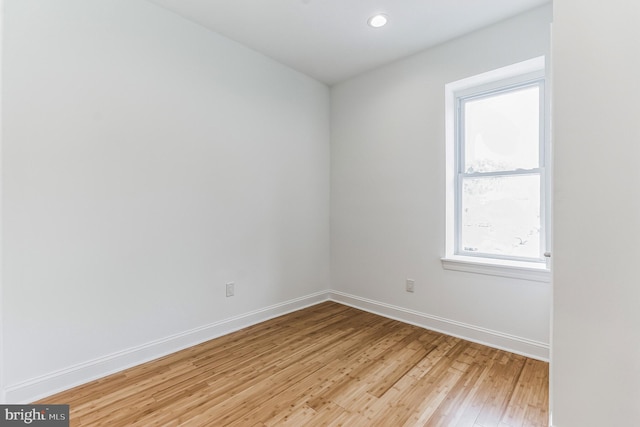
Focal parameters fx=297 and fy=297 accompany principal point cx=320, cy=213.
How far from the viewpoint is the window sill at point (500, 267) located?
Result: 7.49ft

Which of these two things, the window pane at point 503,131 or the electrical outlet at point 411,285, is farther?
the electrical outlet at point 411,285

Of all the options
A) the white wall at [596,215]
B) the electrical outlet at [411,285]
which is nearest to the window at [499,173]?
the electrical outlet at [411,285]

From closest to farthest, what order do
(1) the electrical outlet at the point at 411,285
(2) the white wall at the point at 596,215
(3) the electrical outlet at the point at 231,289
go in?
1. (2) the white wall at the point at 596,215
2. (3) the electrical outlet at the point at 231,289
3. (1) the electrical outlet at the point at 411,285

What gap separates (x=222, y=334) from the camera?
2.69 m

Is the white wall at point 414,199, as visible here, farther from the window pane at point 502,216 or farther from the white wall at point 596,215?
the white wall at point 596,215

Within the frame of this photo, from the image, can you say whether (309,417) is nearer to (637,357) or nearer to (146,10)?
(637,357)

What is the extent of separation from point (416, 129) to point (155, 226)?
2.50 meters

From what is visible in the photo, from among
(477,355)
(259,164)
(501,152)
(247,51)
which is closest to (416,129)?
(501,152)

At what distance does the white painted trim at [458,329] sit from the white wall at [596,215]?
4.70 ft

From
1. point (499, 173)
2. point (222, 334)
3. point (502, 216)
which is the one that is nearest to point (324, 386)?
point (222, 334)

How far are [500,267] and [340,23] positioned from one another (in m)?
2.43

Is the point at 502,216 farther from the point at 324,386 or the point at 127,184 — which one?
the point at 127,184

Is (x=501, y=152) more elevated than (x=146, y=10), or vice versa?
(x=146, y=10)

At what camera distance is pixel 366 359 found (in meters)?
2.29
